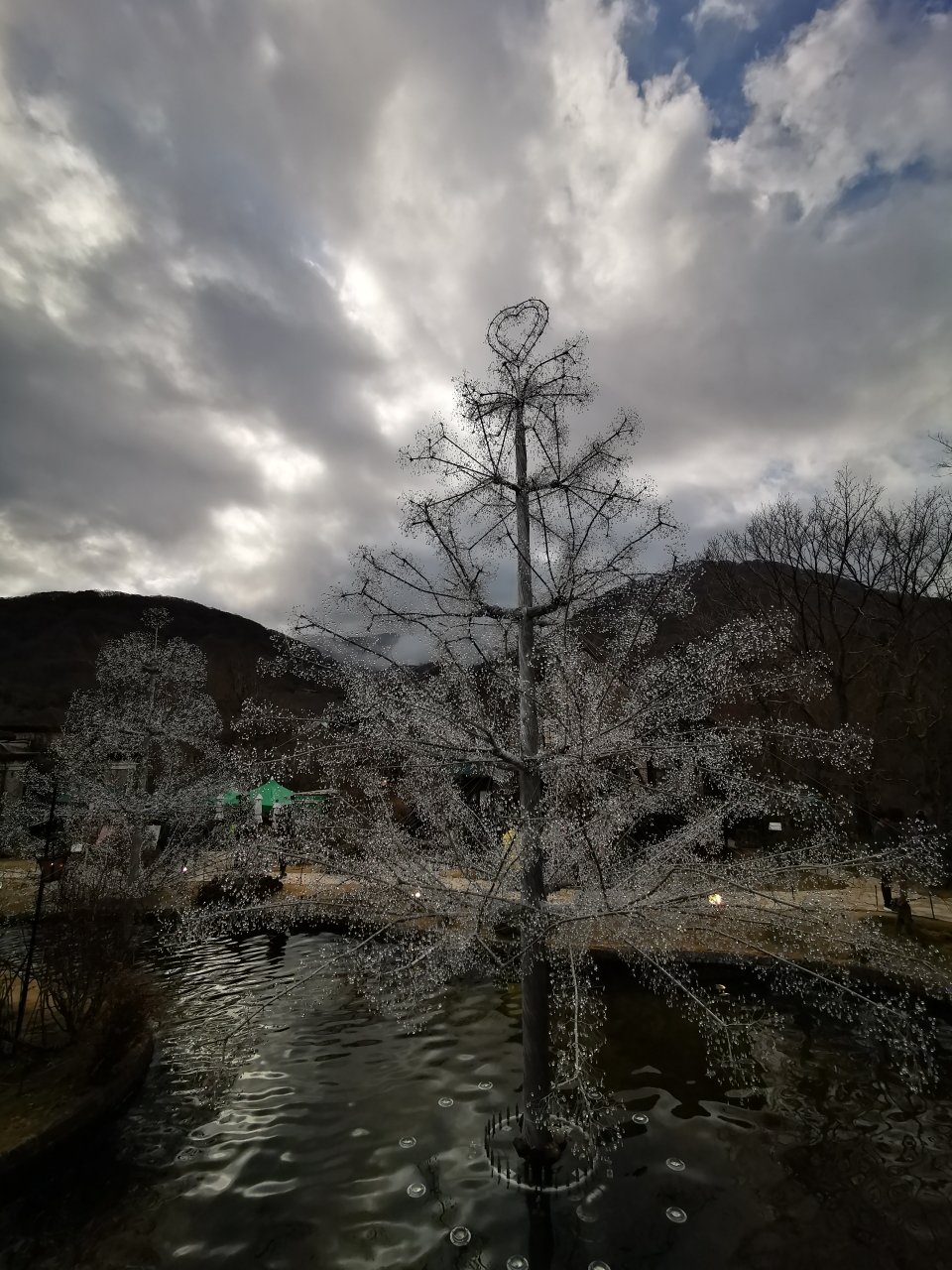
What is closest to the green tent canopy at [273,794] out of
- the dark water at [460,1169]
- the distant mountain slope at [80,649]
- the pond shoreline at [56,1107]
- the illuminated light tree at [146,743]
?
the illuminated light tree at [146,743]

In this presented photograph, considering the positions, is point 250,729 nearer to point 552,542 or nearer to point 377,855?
point 377,855

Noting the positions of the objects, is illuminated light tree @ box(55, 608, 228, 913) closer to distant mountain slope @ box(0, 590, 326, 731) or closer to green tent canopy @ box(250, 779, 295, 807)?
green tent canopy @ box(250, 779, 295, 807)

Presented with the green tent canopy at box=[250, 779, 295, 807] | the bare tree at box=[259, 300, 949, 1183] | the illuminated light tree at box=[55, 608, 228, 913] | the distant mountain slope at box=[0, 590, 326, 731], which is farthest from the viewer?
the distant mountain slope at box=[0, 590, 326, 731]

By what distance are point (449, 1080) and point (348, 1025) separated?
247cm

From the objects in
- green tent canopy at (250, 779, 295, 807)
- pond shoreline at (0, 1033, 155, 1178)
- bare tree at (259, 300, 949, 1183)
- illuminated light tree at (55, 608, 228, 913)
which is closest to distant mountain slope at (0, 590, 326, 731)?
green tent canopy at (250, 779, 295, 807)

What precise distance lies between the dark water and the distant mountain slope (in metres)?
22.9

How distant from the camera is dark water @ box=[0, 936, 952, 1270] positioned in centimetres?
493

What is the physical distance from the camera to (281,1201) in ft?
18.2

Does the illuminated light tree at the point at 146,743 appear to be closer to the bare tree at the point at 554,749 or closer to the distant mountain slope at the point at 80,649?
the bare tree at the point at 554,749

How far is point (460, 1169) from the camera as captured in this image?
5844 mm

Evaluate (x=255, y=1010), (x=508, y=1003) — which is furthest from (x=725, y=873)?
(x=508, y=1003)

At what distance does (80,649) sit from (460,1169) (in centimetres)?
8381

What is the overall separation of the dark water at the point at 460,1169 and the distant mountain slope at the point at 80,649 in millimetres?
22893

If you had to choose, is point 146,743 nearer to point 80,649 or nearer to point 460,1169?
point 460,1169
